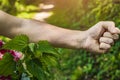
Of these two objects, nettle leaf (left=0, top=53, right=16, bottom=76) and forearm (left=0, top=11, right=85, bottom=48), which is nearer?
nettle leaf (left=0, top=53, right=16, bottom=76)

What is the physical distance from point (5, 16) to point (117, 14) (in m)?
2.73

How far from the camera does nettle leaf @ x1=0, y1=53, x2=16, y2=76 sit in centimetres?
176

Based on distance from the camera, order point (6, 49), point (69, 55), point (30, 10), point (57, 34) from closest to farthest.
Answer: point (6, 49) → point (57, 34) → point (69, 55) → point (30, 10)

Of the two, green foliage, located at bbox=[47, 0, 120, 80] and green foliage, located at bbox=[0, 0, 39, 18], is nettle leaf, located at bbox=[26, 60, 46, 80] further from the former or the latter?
green foliage, located at bbox=[0, 0, 39, 18]

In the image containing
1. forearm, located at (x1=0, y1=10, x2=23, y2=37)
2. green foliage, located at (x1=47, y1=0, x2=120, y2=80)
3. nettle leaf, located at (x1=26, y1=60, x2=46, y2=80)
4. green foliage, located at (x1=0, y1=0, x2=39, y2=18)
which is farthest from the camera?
green foliage, located at (x1=0, y1=0, x2=39, y2=18)

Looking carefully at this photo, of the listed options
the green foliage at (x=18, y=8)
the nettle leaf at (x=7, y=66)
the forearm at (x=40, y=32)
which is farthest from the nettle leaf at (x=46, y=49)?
the green foliage at (x=18, y=8)

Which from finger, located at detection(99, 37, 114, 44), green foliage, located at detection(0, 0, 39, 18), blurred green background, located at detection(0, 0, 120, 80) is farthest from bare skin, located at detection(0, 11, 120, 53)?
green foliage, located at detection(0, 0, 39, 18)

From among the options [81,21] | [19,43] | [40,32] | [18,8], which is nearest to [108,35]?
[40,32]

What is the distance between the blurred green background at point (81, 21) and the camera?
4.95 m

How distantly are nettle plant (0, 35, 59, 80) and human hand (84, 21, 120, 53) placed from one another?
0.50m

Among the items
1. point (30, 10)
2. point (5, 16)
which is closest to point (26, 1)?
point (30, 10)

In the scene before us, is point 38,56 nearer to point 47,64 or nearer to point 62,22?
point 47,64

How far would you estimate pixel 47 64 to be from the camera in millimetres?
1781

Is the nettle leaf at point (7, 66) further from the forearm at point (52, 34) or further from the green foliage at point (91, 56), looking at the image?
the green foliage at point (91, 56)
